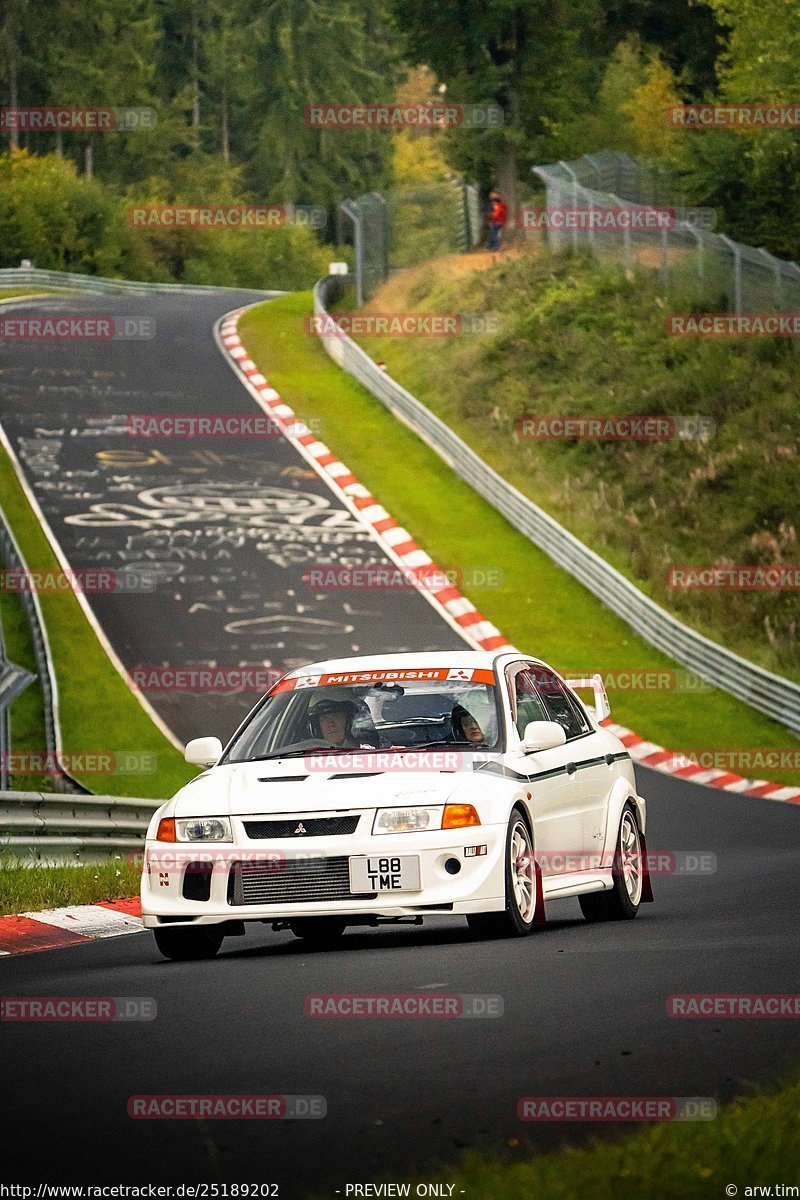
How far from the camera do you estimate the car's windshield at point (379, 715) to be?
1112 cm

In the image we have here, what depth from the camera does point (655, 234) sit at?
43.2 metres

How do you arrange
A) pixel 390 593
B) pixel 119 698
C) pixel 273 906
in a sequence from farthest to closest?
pixel 390 593 → pixel 119 698 → pixel 273 906

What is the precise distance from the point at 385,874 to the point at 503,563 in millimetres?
23747

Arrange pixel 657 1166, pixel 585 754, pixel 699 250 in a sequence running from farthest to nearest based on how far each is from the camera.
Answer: pixel 699 250 → pixel 585 754 → pixel 657 1166

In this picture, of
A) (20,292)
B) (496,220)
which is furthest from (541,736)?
(20,292)

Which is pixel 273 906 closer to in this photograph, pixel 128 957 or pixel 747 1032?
pixel 128 957

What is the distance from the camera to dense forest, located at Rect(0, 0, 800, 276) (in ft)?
180

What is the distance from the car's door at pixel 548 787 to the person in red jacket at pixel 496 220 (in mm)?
41676

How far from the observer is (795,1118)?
571 centimetres

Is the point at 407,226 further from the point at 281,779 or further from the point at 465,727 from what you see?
the point at 281,779

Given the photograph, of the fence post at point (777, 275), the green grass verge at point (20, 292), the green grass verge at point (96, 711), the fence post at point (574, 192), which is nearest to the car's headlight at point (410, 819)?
the green grass verge at point (96, 711)

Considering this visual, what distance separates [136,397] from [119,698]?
18.3 metres

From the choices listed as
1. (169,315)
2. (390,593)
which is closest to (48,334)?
(169,315)

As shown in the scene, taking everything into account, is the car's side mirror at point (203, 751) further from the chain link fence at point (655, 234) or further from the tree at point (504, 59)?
the tree at point (504, 59)
